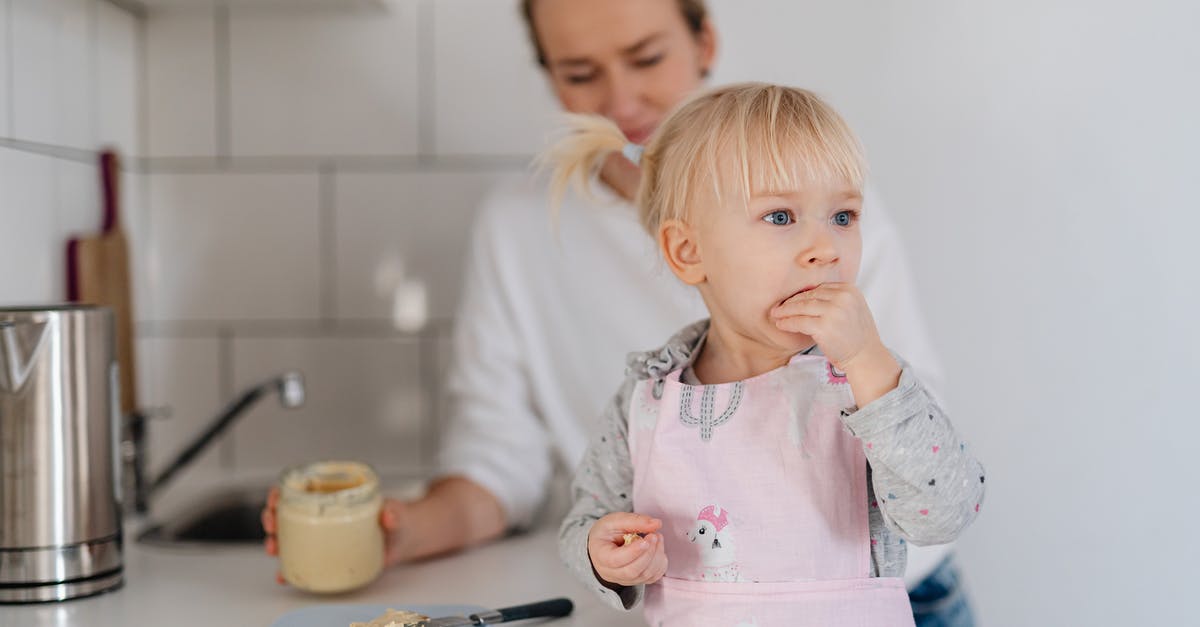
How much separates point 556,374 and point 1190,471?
3.01 feet

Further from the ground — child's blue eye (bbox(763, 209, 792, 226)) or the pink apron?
child's blue eye (bbox(763, 209, 792, 226))

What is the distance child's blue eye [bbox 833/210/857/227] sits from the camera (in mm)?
838

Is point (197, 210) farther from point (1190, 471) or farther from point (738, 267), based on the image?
point (1190, 471)

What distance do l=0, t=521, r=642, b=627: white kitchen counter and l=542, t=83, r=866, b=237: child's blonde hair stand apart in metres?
0.42

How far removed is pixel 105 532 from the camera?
1.08 metres

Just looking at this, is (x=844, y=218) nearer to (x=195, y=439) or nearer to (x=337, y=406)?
(x=195, y=439)

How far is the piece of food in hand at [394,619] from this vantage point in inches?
36.5

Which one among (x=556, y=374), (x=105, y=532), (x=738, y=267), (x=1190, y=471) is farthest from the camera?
(x=1190, y=471)

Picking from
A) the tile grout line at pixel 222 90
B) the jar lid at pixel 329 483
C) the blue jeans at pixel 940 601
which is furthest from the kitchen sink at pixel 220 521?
the blue jeans at pixel 940 601

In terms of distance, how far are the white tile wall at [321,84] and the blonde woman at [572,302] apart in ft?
0.88

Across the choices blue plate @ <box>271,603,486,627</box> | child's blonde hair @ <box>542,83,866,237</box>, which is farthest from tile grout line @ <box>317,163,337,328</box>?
child's blonde hair @ <box>542,83,866,237</box>

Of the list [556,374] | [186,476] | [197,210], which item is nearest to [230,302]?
[197,210]

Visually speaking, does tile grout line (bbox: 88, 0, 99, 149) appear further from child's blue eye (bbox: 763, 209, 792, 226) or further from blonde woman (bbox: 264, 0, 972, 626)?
child's blue eye (bbox: 763, 209, 792, 226)

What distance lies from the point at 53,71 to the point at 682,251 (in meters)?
0.88
